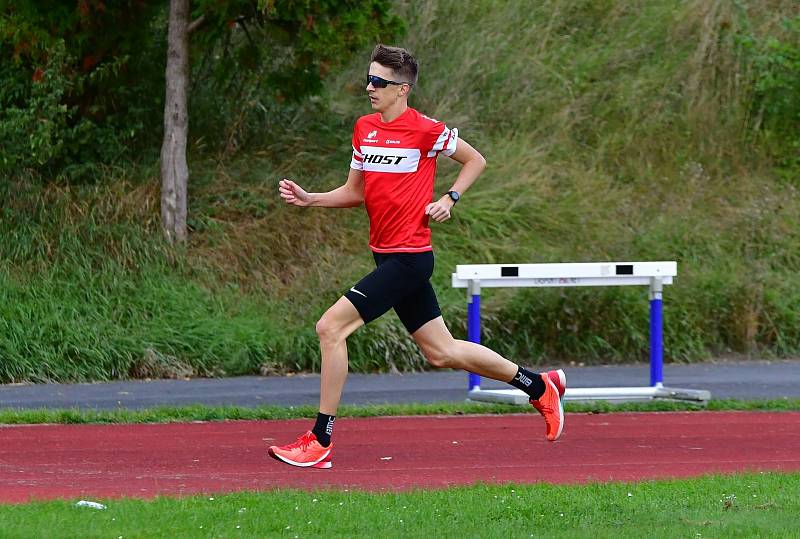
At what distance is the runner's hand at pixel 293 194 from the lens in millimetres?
7508

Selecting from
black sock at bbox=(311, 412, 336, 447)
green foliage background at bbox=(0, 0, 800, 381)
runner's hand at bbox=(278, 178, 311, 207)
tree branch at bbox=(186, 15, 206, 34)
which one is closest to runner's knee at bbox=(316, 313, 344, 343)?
black sock at bbox=(311, 412, 336, 447)

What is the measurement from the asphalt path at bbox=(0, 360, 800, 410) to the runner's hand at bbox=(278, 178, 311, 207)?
3.60m

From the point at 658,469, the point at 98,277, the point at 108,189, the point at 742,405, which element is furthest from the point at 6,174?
the point at 658,469

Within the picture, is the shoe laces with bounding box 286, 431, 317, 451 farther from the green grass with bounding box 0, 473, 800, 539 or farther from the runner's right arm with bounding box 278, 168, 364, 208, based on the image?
the runner's right arm with bounding box 278, 168, 364, 208

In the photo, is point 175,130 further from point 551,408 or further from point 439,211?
point 439,211

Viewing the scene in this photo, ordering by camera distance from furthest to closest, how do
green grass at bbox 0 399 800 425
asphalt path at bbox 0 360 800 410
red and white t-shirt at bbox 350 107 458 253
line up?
asphalt path at bbox 0 360 800 410
green grass at bbox 0 399 800 425
red and white t-shirt at bbox 350 107 458 253

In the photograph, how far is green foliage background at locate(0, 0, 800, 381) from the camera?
43.7 ft

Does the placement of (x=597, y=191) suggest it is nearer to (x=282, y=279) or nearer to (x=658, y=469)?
(x=282, y=279)

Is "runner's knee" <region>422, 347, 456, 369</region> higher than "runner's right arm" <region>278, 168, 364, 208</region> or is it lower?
lower

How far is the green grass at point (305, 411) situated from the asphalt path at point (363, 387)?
1.98 feet

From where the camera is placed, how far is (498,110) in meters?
18.9

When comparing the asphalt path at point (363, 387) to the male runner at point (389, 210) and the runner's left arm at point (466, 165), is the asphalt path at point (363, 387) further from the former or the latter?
the runner's left arm at point (466, 165)

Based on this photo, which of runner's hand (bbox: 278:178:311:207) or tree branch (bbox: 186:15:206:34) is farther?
tree branch (bbox: 186:15:206:34)

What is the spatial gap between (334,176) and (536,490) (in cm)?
990
